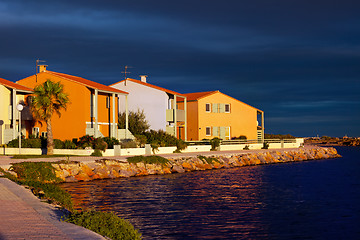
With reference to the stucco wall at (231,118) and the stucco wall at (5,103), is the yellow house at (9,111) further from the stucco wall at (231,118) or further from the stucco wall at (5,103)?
the stucco wall at (231,118)

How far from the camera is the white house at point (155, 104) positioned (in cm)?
5791

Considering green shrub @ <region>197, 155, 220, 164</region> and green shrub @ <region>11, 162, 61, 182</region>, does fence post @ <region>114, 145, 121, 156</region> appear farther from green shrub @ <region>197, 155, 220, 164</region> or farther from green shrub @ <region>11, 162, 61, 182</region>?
green shrub @ <region>11, 162, 61, 182</region>

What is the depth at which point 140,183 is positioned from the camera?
99.5 ft

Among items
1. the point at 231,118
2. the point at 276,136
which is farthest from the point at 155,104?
the point at 276,136

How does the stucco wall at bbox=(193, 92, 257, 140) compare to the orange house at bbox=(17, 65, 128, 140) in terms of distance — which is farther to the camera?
the stucco wall at bbox=(193, 92, 257, 140)

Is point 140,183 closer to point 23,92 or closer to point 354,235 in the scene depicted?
point 354,235

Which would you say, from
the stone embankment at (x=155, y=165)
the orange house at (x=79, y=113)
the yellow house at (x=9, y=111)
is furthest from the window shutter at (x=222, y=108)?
the yellow house at (x=9, y=111)

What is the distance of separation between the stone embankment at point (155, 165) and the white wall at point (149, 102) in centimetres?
1319

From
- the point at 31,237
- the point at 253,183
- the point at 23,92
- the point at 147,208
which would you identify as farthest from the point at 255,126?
the point at 31,237

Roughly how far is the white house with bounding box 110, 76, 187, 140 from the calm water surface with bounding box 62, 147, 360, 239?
22.1 meters

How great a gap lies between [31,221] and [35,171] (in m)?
17.4

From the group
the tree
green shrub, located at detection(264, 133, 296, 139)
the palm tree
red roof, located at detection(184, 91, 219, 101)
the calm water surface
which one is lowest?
the calm water surface

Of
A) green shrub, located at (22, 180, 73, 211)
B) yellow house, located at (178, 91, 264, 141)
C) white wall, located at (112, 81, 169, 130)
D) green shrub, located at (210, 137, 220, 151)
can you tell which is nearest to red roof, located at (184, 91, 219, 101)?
yellow house, located at (178, 91, 264, 141)

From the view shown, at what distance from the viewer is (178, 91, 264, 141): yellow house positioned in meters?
63.3
